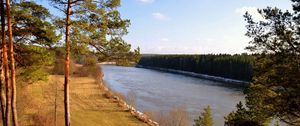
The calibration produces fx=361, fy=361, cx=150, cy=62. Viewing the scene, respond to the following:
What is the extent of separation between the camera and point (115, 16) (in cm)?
1435

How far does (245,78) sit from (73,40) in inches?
4114

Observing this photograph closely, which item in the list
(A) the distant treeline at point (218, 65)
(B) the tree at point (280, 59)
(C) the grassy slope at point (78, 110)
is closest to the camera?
(B) the tree at point (280, 59)

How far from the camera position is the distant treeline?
378 feet

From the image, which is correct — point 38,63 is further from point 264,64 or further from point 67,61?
point 264,64

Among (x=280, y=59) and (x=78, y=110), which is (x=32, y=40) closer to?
(x=280, y=59)

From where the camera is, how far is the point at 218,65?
13312 cm

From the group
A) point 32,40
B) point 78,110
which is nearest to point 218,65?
point 78,110

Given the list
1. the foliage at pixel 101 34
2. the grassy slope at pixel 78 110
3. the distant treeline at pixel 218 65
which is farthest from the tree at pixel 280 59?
the distant treeline at pixel 218 65

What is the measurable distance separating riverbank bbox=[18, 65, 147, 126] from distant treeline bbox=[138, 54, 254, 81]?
50445 millimetres

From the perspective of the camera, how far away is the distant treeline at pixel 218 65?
115m

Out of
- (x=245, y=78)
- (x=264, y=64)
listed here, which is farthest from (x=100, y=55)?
(x=245, y=78)

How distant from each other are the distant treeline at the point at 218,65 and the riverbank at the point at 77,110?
50.4 m

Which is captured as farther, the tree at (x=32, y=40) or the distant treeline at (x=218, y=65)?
the distant treeline at (x=218, y=65)

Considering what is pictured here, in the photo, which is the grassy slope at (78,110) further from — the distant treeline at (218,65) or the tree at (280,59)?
the distant treeline at (218,65)
